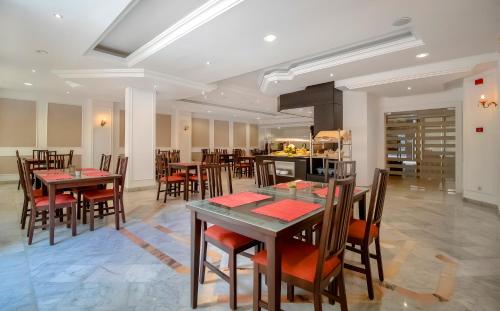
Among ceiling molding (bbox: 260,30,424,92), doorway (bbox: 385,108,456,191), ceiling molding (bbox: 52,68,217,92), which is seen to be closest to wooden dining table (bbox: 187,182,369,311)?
ceiling molding (bbox: 260,30,424,92)

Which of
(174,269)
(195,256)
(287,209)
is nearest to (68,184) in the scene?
(174,269)

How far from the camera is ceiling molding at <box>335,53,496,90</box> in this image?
453 centimetres

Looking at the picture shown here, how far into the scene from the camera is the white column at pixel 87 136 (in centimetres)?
823

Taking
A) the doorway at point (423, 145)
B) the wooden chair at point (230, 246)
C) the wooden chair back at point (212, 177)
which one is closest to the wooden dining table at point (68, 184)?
the wooden chair back at point (212, 177)

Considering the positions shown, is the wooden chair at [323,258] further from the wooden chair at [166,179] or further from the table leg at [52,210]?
the wooden chair at [166,179]

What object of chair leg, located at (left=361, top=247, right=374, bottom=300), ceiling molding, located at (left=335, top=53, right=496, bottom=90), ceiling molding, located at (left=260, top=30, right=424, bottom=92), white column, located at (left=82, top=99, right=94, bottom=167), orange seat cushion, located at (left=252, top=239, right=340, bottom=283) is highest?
ceiling molding, located at (left=260, top=30, right=424, bottom=92)

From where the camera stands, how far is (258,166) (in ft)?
9.80

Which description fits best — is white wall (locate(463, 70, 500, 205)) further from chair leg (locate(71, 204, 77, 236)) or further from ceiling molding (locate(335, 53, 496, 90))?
chair leg (locate(71, 204, 77, 236))

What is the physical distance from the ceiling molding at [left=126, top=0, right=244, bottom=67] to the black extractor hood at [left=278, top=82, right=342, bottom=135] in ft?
13.5

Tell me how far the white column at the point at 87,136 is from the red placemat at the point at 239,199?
26.5 ft

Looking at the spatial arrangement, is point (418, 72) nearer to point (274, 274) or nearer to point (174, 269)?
point (274, 274)

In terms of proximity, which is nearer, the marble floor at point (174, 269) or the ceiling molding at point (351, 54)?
the marble floor at point (174, 269)

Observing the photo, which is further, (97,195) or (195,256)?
(97,195)

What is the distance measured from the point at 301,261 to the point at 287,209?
35 cm
